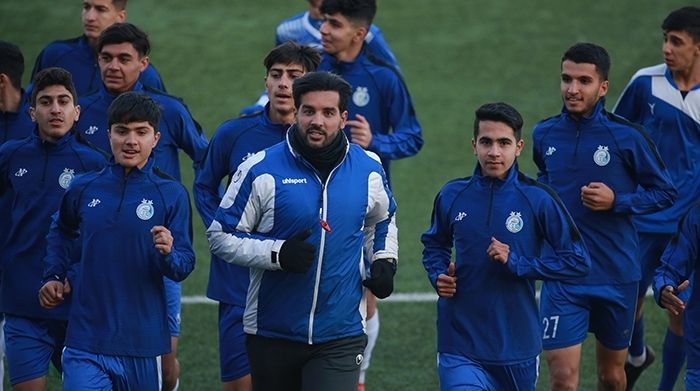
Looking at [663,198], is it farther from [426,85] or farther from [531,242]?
[426,85]

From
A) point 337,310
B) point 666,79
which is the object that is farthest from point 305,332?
point 666,79

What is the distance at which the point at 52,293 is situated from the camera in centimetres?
783

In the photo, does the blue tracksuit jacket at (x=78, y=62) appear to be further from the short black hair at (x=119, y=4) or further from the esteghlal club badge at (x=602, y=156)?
the esteghlal club badge at (x=602, y=156)

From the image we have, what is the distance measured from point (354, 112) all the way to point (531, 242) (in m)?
2.49

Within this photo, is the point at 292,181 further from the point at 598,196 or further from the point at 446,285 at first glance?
the point at 598,196

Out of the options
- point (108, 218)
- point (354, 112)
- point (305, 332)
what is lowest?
point (305, 332)

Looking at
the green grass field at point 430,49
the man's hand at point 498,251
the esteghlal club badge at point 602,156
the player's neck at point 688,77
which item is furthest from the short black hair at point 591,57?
the green grass field at point 430,49

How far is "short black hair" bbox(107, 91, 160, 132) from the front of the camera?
25.9ft

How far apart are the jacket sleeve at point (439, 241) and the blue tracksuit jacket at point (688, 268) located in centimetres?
120

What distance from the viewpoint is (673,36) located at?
9.86 metres

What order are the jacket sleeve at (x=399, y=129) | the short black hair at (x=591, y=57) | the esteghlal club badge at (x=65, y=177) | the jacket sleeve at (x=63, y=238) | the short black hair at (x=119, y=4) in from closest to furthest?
1. the jacket sleeve at (x=63, y=238)
2. the esteghlal club badge at (x=65, y=177)
3. the short black hair at (x=591, y=57)
4. the jacket sleeve at (x=399, y=129)
5. the short black hair at (x=119, y=4)

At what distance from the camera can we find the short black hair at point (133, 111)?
25.9ft

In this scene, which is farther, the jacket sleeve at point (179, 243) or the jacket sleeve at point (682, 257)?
the jacket sleeve at point (682, 257)

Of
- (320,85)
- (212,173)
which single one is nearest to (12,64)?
(212,173)
